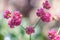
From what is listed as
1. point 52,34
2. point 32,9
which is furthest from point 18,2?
point 52,34

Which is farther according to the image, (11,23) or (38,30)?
(38,30)

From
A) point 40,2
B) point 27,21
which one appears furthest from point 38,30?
point 40,2

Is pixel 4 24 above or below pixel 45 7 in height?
below

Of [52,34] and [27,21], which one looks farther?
[27,21]

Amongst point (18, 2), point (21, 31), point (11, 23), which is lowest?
point (21, 31)

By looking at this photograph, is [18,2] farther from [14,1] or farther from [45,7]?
[45,7]

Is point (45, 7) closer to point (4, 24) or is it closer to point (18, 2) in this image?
point (18, 2)
